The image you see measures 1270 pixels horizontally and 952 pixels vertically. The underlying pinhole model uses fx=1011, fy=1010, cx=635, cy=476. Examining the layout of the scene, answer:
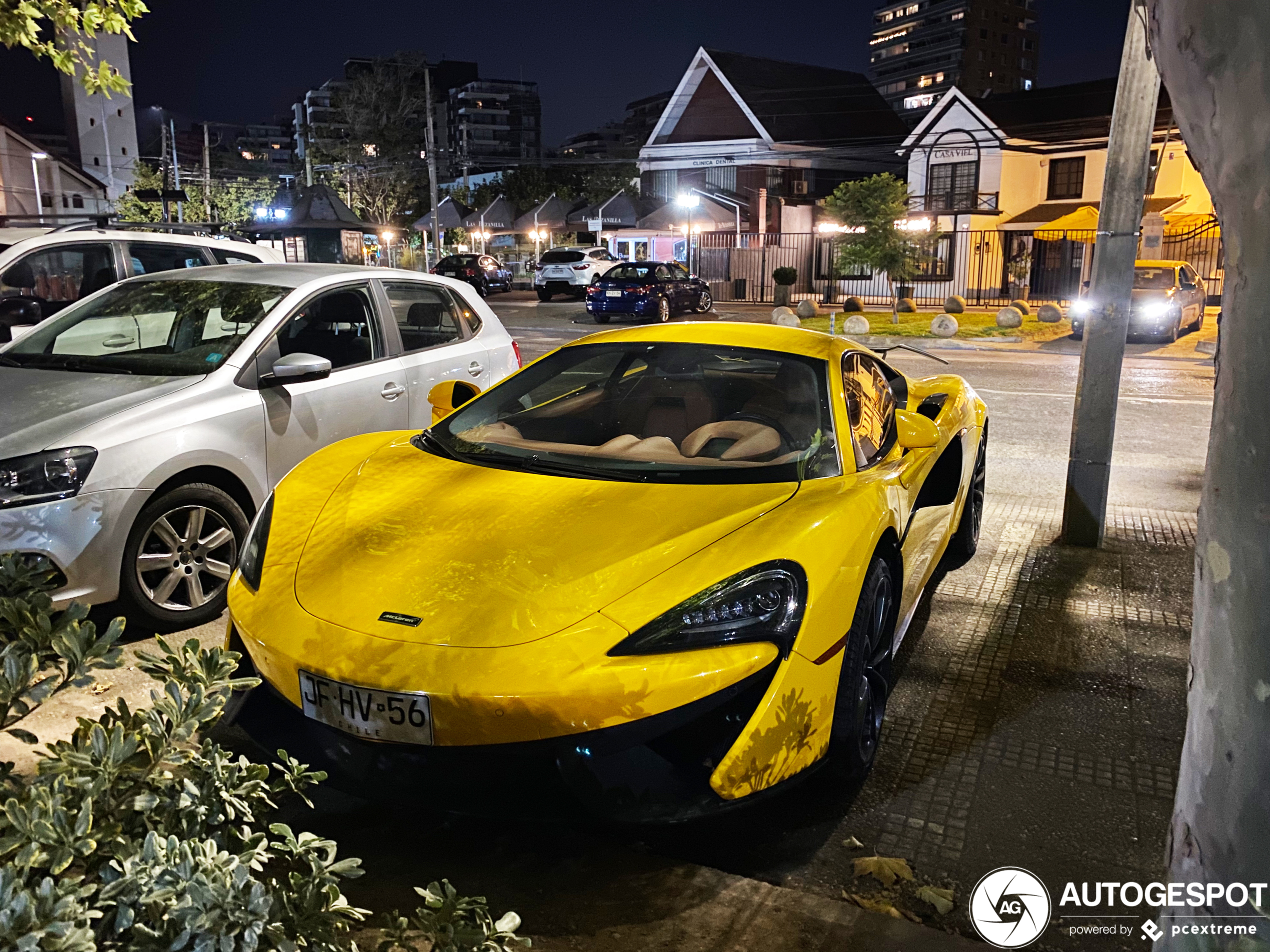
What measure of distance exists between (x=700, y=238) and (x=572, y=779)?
123 ft

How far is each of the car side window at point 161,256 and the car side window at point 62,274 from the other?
0.64 feet

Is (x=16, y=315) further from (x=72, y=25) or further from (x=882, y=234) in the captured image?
(x=882, y=234)

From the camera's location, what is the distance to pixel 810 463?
12.1ft

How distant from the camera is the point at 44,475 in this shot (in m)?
4.20

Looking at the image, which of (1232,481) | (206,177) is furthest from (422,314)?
(206,177)

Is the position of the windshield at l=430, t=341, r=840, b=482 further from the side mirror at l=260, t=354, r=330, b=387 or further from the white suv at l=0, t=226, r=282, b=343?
the white suv at l=0, t=226, r=282, b=343

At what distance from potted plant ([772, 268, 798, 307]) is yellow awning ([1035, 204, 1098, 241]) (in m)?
7.51

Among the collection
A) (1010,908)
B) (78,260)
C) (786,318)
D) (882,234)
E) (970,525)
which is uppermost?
(882,234)

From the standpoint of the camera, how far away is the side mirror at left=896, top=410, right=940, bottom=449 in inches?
158

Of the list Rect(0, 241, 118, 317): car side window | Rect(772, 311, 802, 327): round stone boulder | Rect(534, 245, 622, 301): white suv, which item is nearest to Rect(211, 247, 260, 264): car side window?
Rect(0, 241, 118, 317): car side window

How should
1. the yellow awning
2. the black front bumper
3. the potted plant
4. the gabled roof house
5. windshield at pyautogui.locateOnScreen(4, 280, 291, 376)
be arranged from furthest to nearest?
1. the gabled roof house
2. the yellow awning
3. the potted plant
4. windshield at pyautogui.locateOnScreen(4, 280, 291, 376)
5. the black front bumper

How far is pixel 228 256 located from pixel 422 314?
3650mm

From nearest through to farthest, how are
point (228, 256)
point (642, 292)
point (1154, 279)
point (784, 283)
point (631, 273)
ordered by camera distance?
point (228, 256) → point (1154, 279) → point (642, 292) → point (631, 273) → point (784, 283)

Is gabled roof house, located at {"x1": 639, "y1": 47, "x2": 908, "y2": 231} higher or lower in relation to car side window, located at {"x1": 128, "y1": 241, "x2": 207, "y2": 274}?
higher
